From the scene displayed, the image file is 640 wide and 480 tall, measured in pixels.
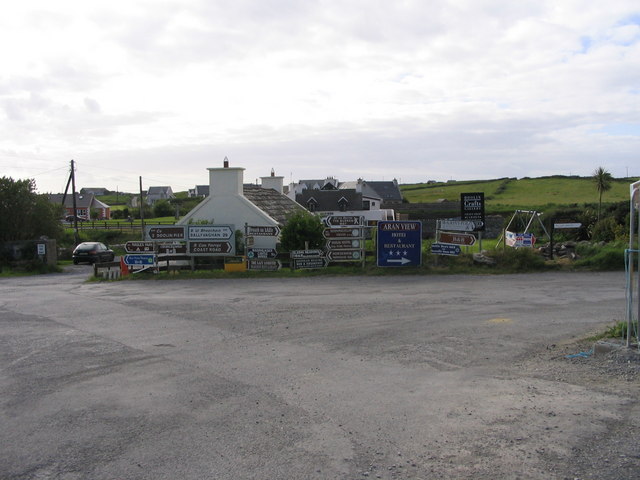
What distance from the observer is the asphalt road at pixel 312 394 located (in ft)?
18.2

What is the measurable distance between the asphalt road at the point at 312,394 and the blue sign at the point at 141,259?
8696 mm

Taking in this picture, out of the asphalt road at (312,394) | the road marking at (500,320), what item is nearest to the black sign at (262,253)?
the asphalt road at (312,394)

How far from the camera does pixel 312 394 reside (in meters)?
7.65

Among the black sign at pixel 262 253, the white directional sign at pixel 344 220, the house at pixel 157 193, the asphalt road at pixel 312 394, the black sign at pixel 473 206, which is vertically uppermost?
the house at pixel 157 193

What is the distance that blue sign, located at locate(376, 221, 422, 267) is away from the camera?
22734 millimetres

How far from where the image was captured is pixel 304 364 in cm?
927

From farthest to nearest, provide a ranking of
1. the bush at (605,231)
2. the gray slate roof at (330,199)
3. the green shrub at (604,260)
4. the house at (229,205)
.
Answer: the gray slate roof at (330,199)
the bush at (605,231)
the house at (229,205)
the green shrub at (604,260)

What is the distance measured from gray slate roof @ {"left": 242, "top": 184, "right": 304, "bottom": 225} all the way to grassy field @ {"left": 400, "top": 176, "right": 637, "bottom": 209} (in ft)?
140

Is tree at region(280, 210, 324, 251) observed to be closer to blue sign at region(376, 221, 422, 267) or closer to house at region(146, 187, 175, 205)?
blue sign at region(376, 221, 422, 267)

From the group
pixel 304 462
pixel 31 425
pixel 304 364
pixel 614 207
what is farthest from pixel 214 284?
pixel 614 207

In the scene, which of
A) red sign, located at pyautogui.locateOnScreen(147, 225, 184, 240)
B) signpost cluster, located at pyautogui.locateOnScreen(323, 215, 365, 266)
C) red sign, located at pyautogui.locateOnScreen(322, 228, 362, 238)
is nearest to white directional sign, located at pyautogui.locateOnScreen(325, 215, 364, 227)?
signpost cluster, located at pyautogui.locateOnScreen(323, 215, 365, 266)

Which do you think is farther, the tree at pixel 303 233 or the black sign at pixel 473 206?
the tree at pixel 303 233

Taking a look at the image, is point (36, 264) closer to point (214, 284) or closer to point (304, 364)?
point (214, 284)

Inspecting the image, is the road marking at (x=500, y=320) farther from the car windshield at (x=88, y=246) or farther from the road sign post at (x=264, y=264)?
the car windshield at (x=88, y=246)
